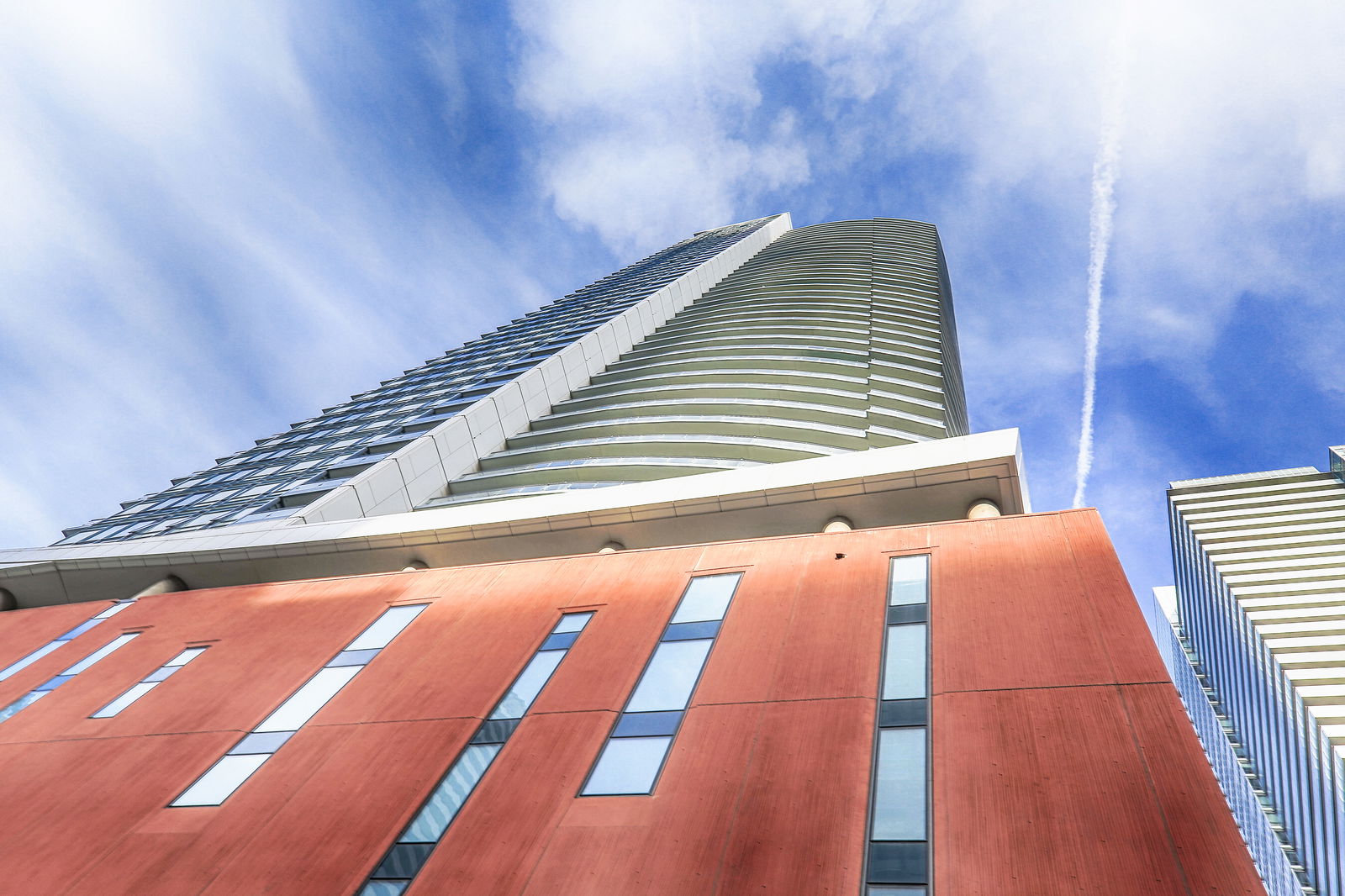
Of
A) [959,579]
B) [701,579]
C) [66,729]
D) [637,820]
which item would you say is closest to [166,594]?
[66,729]

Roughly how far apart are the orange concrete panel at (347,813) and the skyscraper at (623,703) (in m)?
0.06

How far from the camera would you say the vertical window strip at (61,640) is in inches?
733

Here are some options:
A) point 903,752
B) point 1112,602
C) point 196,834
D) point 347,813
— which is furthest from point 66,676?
point 1112,602

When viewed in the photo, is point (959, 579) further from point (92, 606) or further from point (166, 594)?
point (92, 606)

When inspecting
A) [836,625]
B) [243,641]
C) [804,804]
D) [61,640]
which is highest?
[836,625]

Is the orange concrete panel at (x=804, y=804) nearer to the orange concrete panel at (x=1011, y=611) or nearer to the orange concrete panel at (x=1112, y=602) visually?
the orange concrete panel at (x=1011, y=611)

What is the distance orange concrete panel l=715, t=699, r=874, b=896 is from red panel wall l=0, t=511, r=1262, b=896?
3 centimetres

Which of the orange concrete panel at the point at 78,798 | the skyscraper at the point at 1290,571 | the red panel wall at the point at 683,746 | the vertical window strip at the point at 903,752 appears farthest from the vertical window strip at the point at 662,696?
the skyscraper at the point at 1290,571

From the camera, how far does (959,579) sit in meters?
13.2

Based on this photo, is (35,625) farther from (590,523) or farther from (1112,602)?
(1112,602)

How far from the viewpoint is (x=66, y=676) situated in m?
17.6

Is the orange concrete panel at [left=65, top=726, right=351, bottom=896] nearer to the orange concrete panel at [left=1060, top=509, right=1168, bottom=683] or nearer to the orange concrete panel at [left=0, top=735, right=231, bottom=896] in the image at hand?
the orange concrete panel at [left=0, top=735, right=231, bottom=896]

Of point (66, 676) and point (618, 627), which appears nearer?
point (618, 627)

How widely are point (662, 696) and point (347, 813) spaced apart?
4896 millimetres
